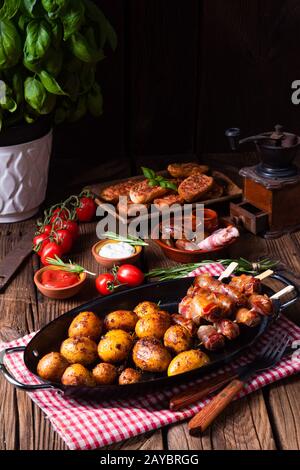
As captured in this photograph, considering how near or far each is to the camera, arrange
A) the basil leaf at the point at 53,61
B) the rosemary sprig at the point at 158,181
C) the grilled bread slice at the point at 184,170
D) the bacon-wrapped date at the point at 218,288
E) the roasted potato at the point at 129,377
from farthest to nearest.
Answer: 1. the grilled bread slice at the point at 184,170
2. the rosemary sprig at the point at 158,181
3. the basil leaf at the point at 53,61
4. the bacon-wrapped date at the point at 218,288
5. the roasted potato at the point at 129,377

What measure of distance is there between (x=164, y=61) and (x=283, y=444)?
2.24 m

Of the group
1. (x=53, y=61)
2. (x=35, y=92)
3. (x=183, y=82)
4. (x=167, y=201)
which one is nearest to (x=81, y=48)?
(x=53, y=61)

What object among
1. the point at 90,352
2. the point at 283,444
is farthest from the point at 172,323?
the point at 283,444

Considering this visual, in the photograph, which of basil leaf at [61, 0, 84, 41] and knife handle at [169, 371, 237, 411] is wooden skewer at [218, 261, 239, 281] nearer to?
knife handle at [169, 371, 237, 411]

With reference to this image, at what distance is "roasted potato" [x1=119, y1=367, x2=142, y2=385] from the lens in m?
1.94

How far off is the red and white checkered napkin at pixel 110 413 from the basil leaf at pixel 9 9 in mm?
1282

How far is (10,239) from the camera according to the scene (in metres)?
2.97

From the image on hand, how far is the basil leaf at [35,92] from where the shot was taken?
9.00 feet

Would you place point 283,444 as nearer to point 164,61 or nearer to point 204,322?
point 204,322

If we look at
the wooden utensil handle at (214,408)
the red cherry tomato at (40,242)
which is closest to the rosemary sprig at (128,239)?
the red cherry tomato at (40,242)

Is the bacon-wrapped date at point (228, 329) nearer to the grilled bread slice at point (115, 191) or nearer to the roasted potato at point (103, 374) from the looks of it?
the roasted potato at point (103, 374)

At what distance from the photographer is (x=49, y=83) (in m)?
2.73

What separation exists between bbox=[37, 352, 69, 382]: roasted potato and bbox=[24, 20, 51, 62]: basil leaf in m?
1.19

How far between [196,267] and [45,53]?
947mm
